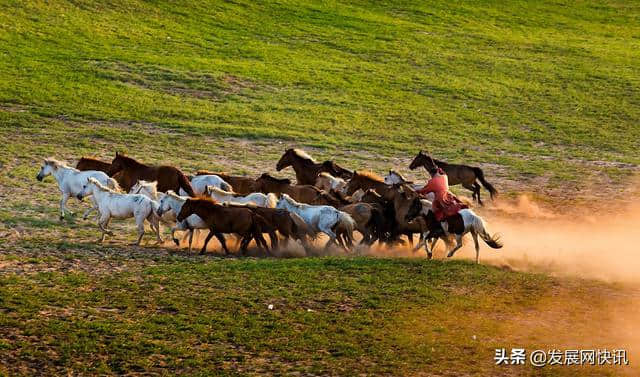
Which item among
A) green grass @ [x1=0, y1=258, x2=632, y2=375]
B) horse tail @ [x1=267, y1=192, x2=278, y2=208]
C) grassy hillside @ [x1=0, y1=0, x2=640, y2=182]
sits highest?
grassy hillside @ [x1=0, y1=0, x2=640, y2=182]

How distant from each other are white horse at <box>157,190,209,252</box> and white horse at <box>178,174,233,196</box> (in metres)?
2.46

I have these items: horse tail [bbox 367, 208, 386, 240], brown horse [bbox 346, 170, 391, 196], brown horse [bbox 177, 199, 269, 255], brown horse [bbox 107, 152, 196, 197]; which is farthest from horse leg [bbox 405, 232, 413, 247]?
brown horse [bbox 107, 152, 196, 197]

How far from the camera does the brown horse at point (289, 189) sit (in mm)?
21720

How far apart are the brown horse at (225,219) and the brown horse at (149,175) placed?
3013 millimetres

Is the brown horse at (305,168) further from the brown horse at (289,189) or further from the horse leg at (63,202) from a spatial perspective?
the horse leg at (63,202)

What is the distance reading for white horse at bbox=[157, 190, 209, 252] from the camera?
64.4ft

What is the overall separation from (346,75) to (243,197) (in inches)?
779

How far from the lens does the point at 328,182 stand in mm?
23234

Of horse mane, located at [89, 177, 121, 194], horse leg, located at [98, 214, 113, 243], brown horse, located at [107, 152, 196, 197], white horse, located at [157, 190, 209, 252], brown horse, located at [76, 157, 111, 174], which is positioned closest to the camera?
white horse, located at [157, 190, 209, 252]

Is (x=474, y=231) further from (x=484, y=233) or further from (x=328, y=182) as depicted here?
(x=328, y=182)

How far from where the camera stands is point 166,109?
112 feet

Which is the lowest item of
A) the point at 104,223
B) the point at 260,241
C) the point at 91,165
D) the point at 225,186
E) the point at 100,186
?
the point at 260,241

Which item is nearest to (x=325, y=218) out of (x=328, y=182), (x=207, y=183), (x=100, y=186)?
(x=328, y=182)

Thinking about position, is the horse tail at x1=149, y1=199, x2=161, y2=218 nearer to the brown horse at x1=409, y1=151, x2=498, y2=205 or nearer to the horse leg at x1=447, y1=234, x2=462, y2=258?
the horse leg at x1=447, y1=234, x2=462, y2=258
